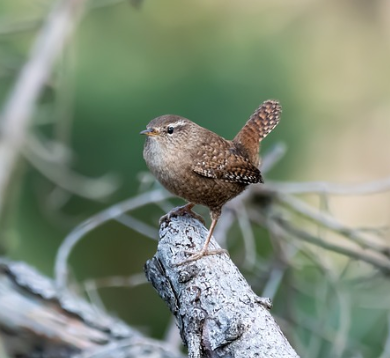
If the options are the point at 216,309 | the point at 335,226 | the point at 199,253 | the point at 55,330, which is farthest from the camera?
the point at 335,226

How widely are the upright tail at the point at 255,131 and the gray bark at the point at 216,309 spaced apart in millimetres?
659

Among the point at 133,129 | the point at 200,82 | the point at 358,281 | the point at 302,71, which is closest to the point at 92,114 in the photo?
the point at 133,129

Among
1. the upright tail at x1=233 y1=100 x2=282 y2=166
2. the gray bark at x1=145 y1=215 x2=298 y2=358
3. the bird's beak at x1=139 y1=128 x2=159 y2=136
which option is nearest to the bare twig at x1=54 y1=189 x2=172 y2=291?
the upright tail at x1=233 y1=100 x2=282 y2=166

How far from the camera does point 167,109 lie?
3965mm

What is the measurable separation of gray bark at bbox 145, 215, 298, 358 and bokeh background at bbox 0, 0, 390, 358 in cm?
121

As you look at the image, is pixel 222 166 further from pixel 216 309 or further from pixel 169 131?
pixel 216 309

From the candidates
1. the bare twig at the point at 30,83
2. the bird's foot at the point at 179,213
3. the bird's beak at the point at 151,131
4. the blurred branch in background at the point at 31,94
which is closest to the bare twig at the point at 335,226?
the bird's foot at the point at 179,213

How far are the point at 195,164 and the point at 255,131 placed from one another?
1.15 ft

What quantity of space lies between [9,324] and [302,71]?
320 cm

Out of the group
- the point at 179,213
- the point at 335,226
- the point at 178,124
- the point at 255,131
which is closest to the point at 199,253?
the point at 179,213

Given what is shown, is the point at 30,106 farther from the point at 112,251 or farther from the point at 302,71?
the point at 302,71

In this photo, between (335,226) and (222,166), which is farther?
(335,226)

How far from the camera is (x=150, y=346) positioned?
2.33 meters

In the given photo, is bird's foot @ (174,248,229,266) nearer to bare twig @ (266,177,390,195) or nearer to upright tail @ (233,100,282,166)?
upright tail @ (233,100,282,166)
